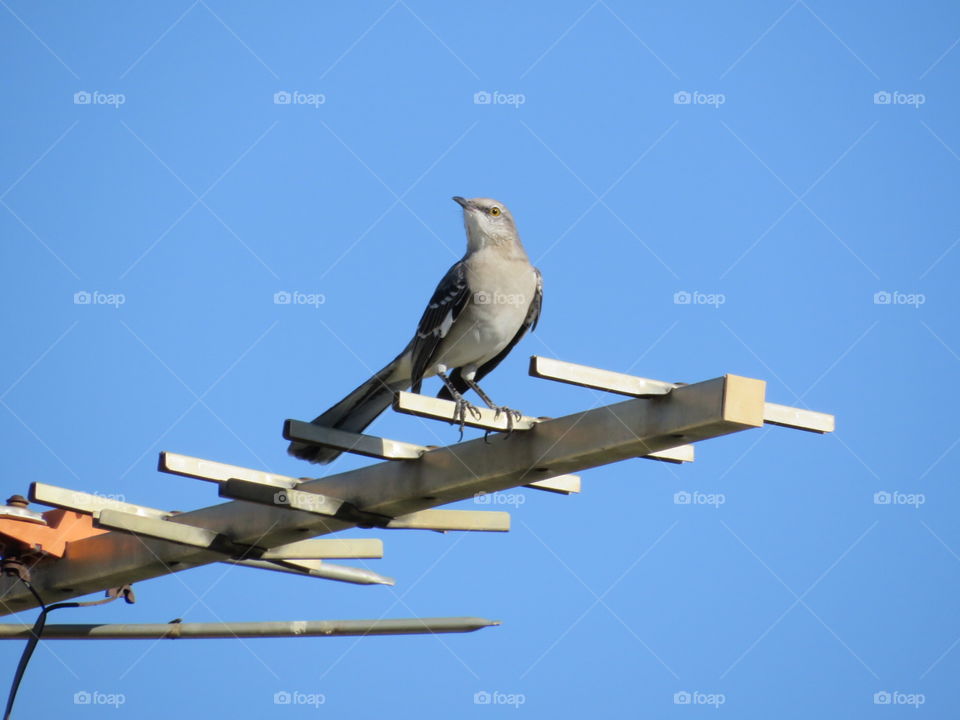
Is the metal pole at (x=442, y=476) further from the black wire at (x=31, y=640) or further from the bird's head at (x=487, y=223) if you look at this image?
the bird's head at (x=487, y=223)

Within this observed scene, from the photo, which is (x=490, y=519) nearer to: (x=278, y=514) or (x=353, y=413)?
(x=278, y=514)

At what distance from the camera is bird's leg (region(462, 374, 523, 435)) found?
5.86m

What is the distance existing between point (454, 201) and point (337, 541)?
12.7 feet

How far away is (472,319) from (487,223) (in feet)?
3.32

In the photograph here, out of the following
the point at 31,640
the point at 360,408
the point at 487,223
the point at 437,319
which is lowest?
the point at 31,640

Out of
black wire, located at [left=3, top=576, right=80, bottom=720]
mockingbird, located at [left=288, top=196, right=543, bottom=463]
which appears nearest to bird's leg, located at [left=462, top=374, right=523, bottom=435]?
mockingbird, located at [left=288, top=196, right=543, bottom=463]

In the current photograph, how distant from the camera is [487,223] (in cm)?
999

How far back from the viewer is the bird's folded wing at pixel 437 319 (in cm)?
907

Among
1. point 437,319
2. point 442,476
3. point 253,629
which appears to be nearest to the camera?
point 442,476

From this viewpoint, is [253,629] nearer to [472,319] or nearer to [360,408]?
[360,408]

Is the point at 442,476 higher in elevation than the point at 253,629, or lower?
higher

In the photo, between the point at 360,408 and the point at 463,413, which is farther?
the point at 360,408

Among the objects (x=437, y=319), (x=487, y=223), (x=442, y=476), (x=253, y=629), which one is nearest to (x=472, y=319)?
(x=437, y=319)

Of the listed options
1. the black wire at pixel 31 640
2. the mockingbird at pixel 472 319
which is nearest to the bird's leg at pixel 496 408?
the mockingbird at pixel 472 319
